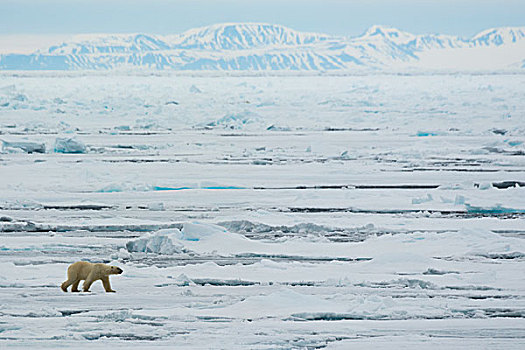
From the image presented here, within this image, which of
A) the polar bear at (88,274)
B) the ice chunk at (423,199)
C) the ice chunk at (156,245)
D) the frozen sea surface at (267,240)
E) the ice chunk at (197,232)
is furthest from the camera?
the ice chunk at (423,199)

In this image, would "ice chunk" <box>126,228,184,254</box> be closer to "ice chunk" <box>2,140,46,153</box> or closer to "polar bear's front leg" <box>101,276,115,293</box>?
"polar bear's front leg" <box>101,276,115,293</box>

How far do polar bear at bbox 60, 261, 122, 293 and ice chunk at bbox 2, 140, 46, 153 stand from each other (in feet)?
25.2

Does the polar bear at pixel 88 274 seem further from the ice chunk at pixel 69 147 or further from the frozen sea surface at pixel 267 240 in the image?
the ice chunk at pixel 69 147

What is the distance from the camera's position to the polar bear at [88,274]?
393 cm

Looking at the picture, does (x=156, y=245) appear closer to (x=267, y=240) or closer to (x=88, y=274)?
(x=267, y=240)

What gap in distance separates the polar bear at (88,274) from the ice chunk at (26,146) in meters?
7.67

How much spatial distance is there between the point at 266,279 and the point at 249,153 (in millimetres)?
6997

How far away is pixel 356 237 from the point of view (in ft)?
17.9

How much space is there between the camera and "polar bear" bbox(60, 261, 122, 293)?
3.93 metres

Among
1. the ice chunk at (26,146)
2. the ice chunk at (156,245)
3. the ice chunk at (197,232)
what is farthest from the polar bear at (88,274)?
the ice chunk at (26,146)

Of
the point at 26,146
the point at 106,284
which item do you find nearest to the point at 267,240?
the point at 106,284

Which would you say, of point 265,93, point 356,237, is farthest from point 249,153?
point 265,93

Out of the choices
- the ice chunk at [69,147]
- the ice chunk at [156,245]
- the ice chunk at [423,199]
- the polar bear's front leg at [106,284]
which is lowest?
the polar bear's front leg at [106,284]

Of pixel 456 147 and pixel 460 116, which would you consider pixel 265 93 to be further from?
pixel 456 147
